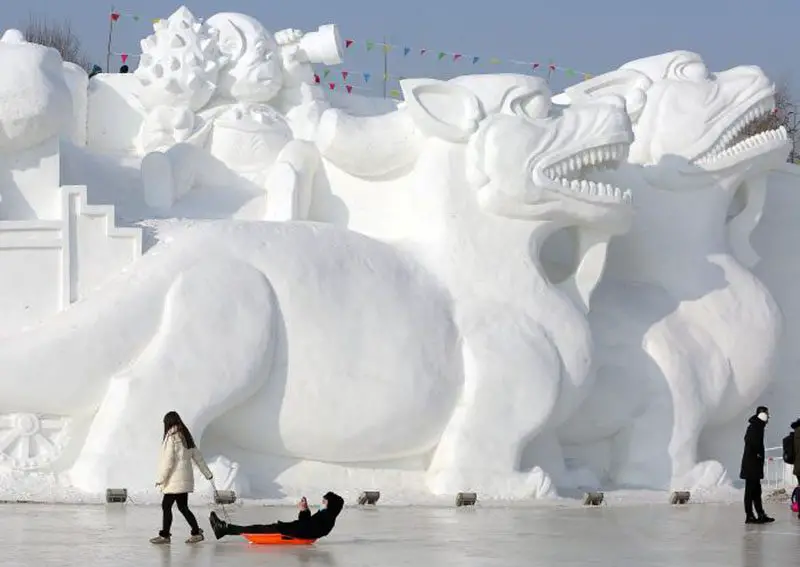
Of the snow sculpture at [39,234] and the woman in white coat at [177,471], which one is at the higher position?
the snow sculpture at [39,234]

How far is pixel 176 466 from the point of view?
12.1m

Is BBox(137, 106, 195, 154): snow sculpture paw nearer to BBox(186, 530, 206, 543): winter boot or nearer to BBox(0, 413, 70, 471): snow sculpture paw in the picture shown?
BBox(0, 413, 70, 471): snow sculpture paw

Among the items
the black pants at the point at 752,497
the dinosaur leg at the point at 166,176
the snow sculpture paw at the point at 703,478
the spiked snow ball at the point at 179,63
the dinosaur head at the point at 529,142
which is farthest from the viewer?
the spiked snow ball at the point at 179,63

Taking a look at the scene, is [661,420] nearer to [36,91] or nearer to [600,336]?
[600,336]

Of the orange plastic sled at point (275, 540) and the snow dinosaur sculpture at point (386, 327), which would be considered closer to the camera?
the orange plastic sled at point (275, 540)

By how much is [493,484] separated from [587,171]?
3.00 m

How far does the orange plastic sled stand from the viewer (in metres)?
12.0

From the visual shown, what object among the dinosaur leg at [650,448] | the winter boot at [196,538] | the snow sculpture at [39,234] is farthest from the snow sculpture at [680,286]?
the winter boot at [196,538]

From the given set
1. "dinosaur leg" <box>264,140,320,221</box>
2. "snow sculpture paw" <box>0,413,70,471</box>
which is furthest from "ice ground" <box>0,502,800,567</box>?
"dinosaur leg" <box>264,140,320,221</box>

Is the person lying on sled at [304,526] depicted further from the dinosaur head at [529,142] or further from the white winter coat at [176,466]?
the dinosaur head at [529,142]

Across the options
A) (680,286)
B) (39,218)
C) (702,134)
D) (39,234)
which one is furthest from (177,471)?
(702,134)

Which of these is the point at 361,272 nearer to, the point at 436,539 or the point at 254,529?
the point at 436,539

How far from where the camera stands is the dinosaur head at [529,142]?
1642 centimetres

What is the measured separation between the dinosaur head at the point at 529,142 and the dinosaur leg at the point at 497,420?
1.28 m
